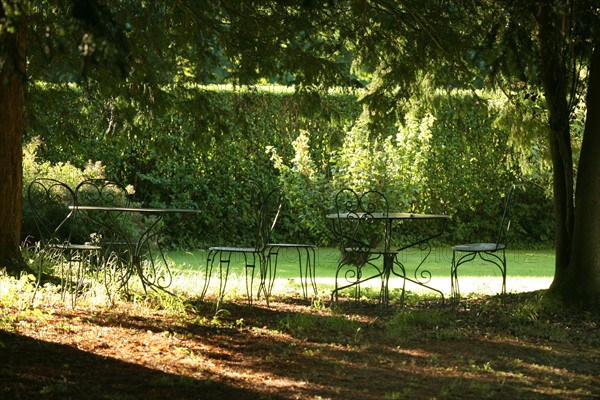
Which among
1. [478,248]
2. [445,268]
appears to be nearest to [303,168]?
[445,268]

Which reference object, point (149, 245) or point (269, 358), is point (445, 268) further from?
point (269, 358)

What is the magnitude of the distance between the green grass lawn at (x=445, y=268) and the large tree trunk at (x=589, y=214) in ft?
6.23

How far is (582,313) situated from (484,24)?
258 cm

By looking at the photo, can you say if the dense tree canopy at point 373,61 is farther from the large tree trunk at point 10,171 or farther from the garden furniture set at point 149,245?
the garden furniture set at point 149,245

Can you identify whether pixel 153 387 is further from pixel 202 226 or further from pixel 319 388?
pixel 202 226

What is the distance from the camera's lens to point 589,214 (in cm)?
707

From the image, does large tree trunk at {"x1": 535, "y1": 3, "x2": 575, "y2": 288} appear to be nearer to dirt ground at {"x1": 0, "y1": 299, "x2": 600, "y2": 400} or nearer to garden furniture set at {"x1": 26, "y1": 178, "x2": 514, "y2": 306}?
garden furniture set at {"x1": 26, "y1": 178, "x2": 514, "y2": 306}

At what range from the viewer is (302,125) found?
45.8 ft

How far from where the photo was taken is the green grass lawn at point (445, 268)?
9805 mm

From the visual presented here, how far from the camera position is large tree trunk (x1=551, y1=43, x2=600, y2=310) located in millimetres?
7035

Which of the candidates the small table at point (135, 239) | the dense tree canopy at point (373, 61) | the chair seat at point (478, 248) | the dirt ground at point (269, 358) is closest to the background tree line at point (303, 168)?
the dense tree canopy at point (373, 61)

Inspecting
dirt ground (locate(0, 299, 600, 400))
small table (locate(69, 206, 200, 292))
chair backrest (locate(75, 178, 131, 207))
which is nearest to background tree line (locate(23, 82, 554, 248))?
chair backrest (locate(75, 178, 131, 207))

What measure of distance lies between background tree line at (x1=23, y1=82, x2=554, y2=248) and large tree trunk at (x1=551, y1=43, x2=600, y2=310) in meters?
A: 2.72

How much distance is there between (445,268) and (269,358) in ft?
22.9
